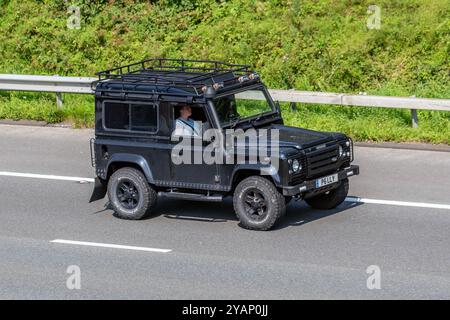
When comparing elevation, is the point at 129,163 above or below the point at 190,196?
above

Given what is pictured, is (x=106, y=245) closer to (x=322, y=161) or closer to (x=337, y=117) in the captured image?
(x=322, y=161)

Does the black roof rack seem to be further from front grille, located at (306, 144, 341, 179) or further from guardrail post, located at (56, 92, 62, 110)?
guardrail post, located at (56, 92, 62, 110)

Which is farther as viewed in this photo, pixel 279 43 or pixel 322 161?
pixel 279 43

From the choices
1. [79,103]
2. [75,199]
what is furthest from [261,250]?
[79,103]

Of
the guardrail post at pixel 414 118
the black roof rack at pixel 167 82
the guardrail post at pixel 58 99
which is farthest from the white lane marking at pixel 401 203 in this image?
the guardrail post at pixel 58 99

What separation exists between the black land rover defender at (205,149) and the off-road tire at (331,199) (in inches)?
0.6

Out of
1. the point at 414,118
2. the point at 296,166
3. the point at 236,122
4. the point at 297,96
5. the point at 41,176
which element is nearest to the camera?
the point at 296,166

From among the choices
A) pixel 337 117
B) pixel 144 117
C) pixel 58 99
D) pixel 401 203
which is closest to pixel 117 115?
pixel 144 117

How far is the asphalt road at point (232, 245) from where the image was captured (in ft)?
40.0

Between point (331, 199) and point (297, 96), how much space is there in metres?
5.50

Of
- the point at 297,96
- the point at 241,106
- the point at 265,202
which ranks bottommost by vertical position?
the point at 265,202

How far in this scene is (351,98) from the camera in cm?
2005

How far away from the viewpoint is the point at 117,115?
15352 mm

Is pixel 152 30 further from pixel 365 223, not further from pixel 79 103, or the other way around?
pixel 365 223
